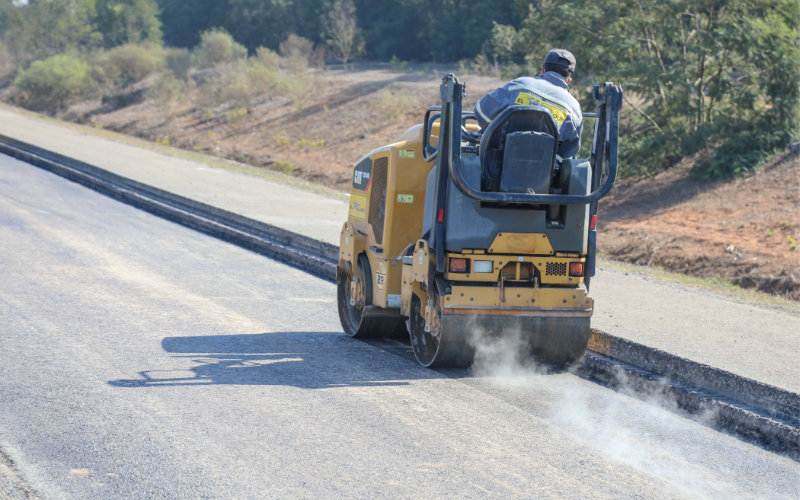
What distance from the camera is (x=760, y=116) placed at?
67.2ft

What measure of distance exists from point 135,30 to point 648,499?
274 feet

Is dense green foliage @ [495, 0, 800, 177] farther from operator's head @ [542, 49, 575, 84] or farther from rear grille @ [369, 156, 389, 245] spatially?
operator's head @ [542, 49, 575, 84]

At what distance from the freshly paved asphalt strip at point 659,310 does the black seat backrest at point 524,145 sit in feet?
6.70

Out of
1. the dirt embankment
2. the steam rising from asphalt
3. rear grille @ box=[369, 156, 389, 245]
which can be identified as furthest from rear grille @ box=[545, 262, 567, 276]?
the dirt embankment

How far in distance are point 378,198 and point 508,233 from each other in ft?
5.25

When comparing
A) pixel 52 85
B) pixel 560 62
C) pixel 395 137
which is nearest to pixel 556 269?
pixel 560 62

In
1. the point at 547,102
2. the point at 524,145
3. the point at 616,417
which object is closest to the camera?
the point at 616,417

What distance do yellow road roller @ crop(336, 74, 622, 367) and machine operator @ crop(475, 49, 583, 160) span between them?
0.44 ft

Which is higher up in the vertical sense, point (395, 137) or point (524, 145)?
point (395, 137)

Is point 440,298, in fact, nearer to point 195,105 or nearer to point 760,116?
point 760,116

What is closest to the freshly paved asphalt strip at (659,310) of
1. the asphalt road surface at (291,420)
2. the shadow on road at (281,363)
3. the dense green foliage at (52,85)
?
the asphalt road surface at (291,420)

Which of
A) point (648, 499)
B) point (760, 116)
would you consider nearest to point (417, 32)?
point (760, 116)

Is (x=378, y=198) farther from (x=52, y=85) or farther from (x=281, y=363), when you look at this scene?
(x=52, y=85)

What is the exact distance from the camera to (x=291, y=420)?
604 cm
